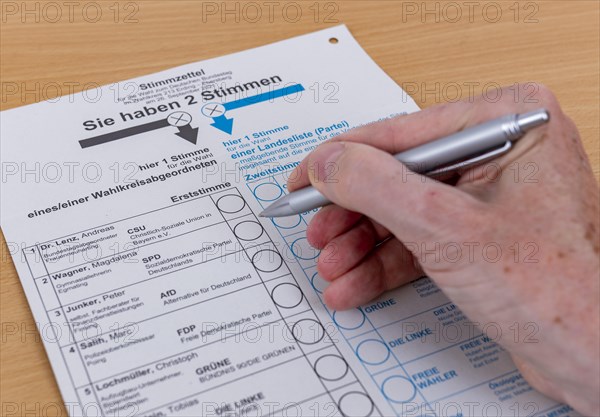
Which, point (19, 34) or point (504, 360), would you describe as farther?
point (19, 34)

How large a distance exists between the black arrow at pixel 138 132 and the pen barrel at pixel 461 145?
29 centimetres

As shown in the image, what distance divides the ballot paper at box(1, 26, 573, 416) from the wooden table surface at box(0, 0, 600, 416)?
5 cm

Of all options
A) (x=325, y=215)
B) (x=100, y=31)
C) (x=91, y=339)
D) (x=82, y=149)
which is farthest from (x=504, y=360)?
(x=100, y=31)

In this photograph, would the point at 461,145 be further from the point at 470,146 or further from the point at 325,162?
the point at 325,162

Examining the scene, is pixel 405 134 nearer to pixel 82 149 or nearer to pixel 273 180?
pixel 273 180

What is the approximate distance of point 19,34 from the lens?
931 mm

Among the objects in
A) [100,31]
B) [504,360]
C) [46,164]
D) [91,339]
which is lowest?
[504,360]

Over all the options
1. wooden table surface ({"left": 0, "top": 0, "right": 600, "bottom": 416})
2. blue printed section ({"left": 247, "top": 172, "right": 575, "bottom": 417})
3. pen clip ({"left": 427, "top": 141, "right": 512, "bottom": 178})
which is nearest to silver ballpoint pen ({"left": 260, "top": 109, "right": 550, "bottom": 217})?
pen clip ({"left": 427, "top": 141, "right": 512, "bottom": 178})

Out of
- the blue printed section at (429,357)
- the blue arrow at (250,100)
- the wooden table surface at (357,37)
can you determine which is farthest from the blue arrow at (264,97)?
the blue printed section at (429,357)

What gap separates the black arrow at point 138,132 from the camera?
78 centimetres

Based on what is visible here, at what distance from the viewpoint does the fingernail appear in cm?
58

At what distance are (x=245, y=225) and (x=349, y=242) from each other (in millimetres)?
108

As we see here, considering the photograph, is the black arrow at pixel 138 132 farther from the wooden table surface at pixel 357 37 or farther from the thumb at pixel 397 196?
the thumb at pixel 397 196

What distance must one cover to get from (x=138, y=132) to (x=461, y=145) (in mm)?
379
